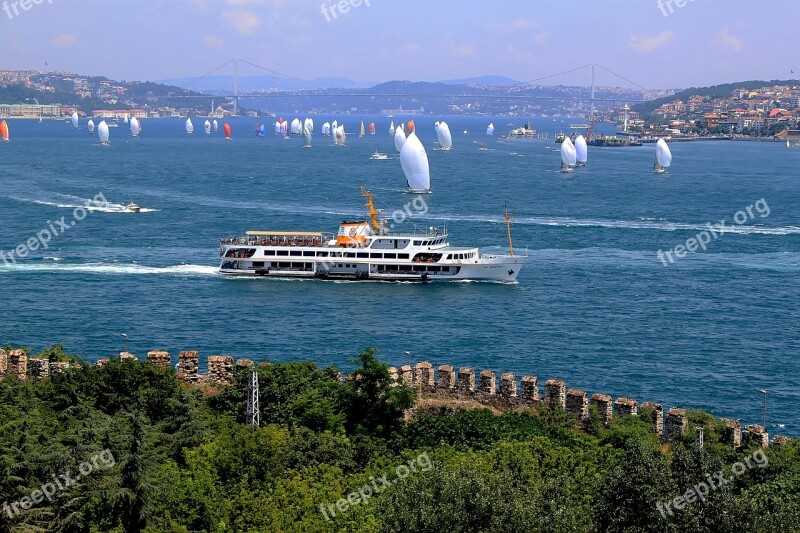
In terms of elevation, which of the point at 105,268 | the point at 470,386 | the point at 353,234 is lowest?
the point at 105,268

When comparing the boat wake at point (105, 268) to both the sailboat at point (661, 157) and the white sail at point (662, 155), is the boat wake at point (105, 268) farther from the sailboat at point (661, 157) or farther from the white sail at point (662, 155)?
the white sail at point (662, 155)

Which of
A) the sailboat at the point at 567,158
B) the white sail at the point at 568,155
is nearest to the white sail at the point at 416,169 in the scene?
the sailboat at the point at 567,158

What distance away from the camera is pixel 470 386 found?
122 feet

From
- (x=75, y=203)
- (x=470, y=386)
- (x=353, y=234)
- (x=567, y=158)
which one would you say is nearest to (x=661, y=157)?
(x=567, y=158)

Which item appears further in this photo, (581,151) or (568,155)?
(581,151)

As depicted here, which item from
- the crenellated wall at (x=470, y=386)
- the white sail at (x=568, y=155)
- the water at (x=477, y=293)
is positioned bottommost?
the water at (x=477, y=293)

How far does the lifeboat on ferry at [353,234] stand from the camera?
81.1 metres

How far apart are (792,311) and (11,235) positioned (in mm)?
60013

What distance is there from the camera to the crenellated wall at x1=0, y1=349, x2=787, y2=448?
3600cm

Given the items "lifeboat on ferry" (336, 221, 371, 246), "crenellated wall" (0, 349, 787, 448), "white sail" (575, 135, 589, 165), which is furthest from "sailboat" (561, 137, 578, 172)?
"crenellated wall" (0, 349, 787, 448)

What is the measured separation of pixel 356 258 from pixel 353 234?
224 centimetres

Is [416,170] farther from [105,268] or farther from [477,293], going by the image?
[105,268]

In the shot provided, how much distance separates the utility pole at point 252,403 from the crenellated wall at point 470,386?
4.08m

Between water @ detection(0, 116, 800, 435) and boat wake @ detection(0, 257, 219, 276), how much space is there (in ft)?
0.66
